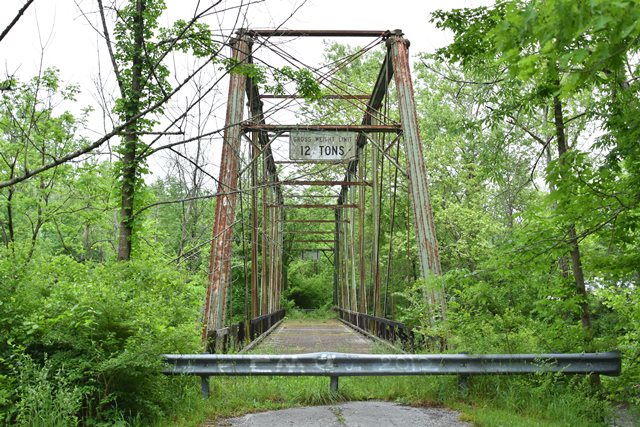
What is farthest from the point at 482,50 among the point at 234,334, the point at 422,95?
the point at 422,95

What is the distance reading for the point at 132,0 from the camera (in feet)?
24.1

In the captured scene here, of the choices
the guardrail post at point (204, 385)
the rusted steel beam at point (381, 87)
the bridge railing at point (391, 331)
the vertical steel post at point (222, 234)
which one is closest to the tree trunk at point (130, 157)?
the vertical steel post at point (222, 234)

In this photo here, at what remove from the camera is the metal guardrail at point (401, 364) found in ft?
20.0

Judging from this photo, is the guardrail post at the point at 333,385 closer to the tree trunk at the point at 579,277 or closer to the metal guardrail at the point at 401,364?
the metal guardrail at the point at 401,364

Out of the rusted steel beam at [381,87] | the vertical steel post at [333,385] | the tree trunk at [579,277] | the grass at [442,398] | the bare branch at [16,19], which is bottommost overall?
the grass at [442,398]

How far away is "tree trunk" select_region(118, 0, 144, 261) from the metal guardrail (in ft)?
9.69

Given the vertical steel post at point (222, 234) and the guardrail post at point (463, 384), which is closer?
the guardrail post at point (463, 384)

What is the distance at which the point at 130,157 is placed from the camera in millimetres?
7926

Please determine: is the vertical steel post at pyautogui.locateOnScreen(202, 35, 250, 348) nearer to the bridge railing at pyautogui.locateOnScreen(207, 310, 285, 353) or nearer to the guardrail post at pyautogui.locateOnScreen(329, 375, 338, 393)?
the bridge railing at pyautogui.locateOnScreen(207, 310, 285, 353)

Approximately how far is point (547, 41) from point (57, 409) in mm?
4067

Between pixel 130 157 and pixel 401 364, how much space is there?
4.50 metres

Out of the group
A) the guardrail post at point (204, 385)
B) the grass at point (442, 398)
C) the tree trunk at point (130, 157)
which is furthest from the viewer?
the tree trunk at point (130, 157)

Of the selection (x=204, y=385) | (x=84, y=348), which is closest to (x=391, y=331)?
(x=204, y=385)

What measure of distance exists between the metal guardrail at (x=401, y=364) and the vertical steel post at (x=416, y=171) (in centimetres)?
248
